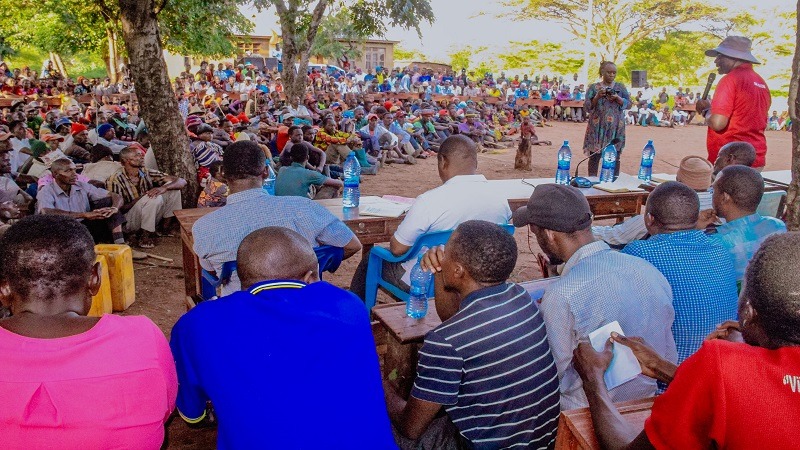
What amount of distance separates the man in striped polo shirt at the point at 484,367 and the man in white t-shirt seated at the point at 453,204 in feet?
4.42

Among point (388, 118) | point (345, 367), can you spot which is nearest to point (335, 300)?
point (345, 367)

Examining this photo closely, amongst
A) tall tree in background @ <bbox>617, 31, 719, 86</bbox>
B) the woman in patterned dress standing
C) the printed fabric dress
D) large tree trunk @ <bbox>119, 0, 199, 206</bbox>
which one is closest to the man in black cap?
large tree trunk @ <bbox>119, 0, 199, 206</bbox>

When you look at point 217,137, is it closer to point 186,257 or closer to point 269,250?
point 186,257

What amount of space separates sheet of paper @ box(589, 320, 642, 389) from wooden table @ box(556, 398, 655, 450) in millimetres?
84

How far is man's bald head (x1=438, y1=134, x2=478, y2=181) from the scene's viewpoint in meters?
3.69

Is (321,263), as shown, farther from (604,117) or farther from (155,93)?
(604,117)

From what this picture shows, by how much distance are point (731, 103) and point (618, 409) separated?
4.13 metres

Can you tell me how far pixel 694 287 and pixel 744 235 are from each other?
2.75 feet

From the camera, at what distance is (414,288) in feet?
10.3

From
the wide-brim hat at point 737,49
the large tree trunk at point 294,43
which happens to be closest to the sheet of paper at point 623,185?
the wide-brim hat at point 737,49

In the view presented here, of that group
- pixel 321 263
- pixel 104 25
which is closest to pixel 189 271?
pixel 321 263

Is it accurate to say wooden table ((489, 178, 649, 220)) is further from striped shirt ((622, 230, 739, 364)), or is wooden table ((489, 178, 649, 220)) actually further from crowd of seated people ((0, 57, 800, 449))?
striped shirt ((622, 230, 739, 364))

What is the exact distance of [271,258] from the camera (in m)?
1.92

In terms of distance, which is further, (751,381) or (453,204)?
(453,204)
